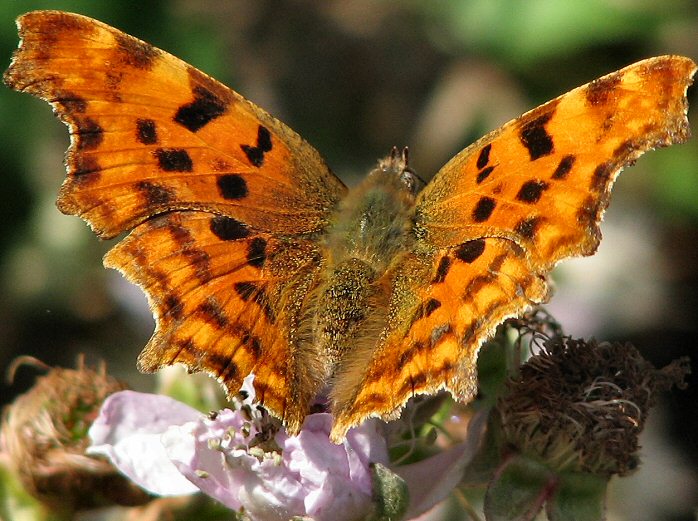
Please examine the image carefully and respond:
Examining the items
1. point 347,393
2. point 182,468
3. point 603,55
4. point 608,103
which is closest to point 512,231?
point 608,103

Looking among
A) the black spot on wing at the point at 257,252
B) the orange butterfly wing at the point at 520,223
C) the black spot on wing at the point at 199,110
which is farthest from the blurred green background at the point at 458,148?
the orange butterfly wing at the point at 520,223

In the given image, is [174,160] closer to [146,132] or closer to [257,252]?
[146,132]

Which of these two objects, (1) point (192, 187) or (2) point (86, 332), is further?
(2) point (86, 332)

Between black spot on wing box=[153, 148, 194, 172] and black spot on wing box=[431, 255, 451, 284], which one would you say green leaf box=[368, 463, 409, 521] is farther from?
black spot on wing box=[153, 148, 194, 172]

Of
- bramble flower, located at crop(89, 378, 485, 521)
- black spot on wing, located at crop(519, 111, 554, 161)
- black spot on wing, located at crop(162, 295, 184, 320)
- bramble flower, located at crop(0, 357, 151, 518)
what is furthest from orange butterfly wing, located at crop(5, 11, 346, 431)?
bramble flower, located at crop(0, 357, 151, 518)

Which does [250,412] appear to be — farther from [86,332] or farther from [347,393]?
[86,332]

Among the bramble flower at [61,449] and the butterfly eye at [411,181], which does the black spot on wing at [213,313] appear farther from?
the bramble flower at [61,449]

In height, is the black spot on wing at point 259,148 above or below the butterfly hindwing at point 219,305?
above
